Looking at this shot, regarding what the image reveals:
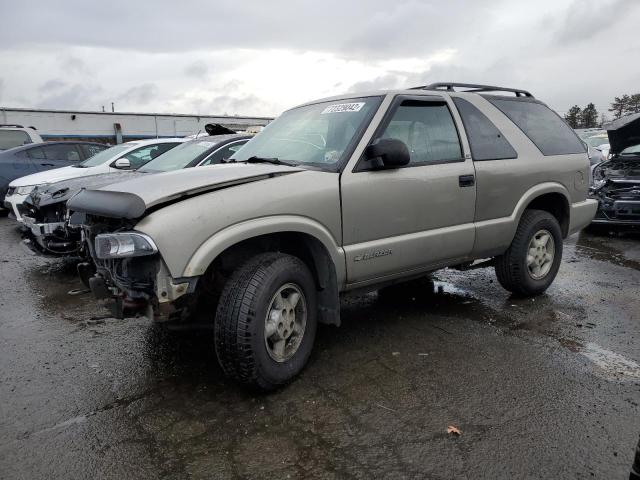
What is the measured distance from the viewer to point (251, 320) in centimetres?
290

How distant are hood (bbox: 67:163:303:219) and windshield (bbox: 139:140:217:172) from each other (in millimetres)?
3503

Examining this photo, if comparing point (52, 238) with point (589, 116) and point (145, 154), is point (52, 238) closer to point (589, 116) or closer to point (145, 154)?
point (145, 154)

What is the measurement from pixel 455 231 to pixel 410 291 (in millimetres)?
1381

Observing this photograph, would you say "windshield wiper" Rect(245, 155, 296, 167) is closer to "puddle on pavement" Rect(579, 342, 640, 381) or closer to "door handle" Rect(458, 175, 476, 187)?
"door handle" Rect(458, 175, 476, 187)

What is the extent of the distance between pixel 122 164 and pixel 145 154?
912mm

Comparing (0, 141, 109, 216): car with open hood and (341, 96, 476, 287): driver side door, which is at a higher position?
(0, 141, 109, 216): car with open hood

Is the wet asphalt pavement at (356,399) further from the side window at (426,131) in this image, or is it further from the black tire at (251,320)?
the side window at (426,131)

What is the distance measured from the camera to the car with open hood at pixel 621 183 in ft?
25.3

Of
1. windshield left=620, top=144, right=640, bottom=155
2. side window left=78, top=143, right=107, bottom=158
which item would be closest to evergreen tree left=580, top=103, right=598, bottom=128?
windshield left=620, top=144, right=640, bottom=155

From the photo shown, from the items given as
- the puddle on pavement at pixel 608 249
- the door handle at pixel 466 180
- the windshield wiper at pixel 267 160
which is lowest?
the puddle on pavement at pixel 608 249

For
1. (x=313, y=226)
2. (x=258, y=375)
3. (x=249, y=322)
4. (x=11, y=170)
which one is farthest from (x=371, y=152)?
(x=11, y=170)

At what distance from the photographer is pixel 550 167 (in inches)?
188

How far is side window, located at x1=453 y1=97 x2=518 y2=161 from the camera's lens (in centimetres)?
429

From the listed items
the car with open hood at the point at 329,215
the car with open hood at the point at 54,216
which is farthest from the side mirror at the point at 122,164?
the car with open hood at the point at 329,215
